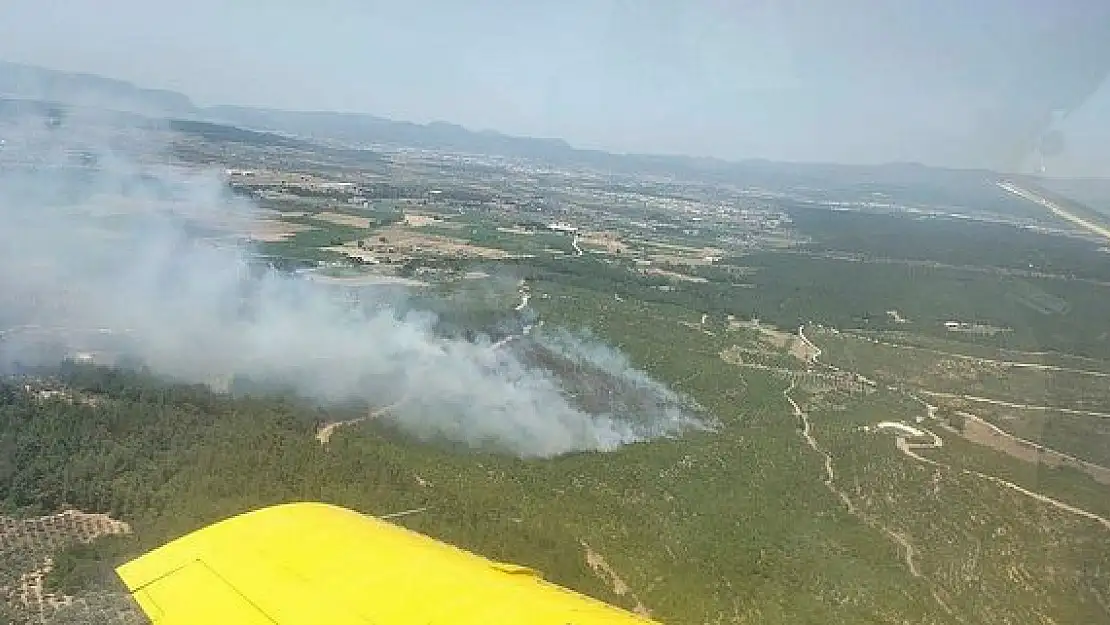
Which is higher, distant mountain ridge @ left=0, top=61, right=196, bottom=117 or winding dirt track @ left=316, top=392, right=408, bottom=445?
distant mountain ridge @ left=0, top=61, right=196, bottom=117

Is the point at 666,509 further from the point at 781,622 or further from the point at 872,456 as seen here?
the point at 872,456

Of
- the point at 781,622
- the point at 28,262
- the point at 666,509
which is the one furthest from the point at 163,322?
the point at 781,622

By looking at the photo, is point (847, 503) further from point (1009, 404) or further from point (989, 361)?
point (989, 361)

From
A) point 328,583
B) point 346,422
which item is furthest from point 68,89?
point 328,583

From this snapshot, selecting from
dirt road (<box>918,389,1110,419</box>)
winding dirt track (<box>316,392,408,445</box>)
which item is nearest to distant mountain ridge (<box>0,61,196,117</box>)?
winding dirt track (<box>316,392,408,445</box>)

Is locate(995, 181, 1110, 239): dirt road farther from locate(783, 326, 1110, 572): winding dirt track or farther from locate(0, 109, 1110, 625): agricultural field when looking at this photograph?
locate(783, 326, 1110, 572): winding dirt track

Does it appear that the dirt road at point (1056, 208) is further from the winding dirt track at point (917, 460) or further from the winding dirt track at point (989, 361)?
the winding dirt track at point (989, 361)

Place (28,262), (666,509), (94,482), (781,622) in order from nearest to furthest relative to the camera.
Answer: (781,622)
(94,482)
(666,509)
(28,262)
